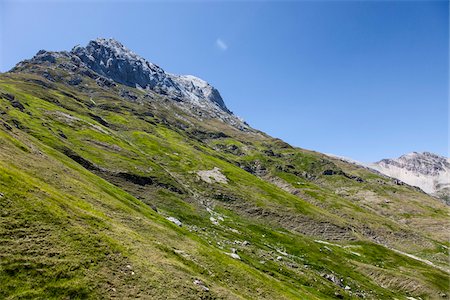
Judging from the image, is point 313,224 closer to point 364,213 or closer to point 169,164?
point 364,213

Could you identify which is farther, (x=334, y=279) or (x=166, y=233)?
(x=334, y=279)

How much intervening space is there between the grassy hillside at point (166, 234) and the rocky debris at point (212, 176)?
1026 millimetres

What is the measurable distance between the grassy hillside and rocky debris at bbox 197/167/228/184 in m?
1.03

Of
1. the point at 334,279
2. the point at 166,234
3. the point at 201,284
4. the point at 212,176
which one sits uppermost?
the point at 212,176

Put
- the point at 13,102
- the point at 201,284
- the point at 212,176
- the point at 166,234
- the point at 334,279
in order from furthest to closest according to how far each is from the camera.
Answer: the point at 13,102 < the point at 212,176 < the point at 334,279 < the point at 166,234 < the point at 201,284

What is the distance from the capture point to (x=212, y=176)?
168625 mm

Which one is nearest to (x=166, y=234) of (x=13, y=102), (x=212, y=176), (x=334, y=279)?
(x=334, y=279)

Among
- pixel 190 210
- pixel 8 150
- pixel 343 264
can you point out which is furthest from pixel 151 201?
pixel 343 264

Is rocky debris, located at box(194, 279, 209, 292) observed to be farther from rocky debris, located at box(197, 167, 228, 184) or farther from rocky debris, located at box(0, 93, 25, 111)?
rocky debris, located at box(0, 93, 25, 111)

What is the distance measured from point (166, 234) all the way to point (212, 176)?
361 feet

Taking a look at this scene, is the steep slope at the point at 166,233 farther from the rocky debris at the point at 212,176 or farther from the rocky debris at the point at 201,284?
the rocky debris at the point at 212,176

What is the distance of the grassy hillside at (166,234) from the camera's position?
1395 inches

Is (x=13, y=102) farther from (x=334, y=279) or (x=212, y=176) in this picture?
(x=334, y=279)

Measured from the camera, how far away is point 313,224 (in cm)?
14262
